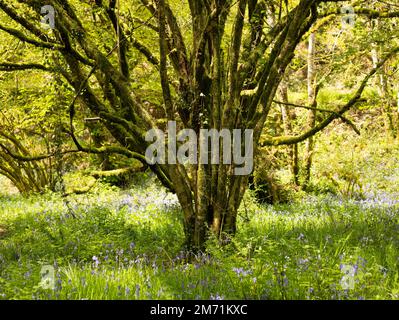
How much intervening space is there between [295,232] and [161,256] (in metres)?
1.85

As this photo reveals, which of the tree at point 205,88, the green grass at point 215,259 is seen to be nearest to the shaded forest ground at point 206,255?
the green grass at point 215,259

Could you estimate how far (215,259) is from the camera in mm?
4578

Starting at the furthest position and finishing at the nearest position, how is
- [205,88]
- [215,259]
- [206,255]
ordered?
[205,88]
[206,255]
[215,259]

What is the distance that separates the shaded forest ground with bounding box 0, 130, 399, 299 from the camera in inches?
142

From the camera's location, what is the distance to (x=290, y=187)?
11039 mm

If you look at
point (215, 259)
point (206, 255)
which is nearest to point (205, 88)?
point (206, 255)

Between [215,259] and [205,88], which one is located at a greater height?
[205,88]

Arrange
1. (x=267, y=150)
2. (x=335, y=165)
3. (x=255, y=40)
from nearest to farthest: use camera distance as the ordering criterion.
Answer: (x=255, y=40), (x=267, y=150), (x=335, y=165)

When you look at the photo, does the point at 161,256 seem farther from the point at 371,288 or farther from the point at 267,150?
the point at 267,150

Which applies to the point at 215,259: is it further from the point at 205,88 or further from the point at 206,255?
the point at 205,88

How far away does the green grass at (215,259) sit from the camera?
3592 mm

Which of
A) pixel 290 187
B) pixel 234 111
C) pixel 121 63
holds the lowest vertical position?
pixel 290 187

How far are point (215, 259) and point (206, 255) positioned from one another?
1.14ft
